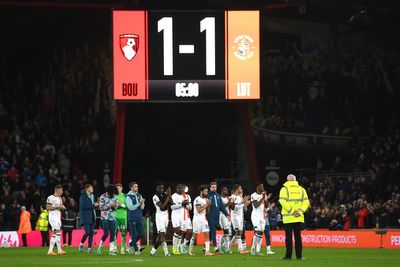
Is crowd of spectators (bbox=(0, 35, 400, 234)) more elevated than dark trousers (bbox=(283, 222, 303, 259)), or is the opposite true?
crowd of spectators (bbox=(0, 35, 400, 234))

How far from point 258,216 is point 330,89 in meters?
19.7

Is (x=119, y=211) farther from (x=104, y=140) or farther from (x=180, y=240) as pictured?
(x=104, y=140)

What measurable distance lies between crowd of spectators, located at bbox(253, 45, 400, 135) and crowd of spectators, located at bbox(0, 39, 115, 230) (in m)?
7.56

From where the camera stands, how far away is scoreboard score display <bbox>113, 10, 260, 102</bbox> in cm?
4153

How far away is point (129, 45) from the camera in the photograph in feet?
136

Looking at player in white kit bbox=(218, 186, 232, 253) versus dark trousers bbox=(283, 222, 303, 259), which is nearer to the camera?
dark trousers bbox=(283, 222, 303, 259)

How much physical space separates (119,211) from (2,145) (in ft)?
60.2

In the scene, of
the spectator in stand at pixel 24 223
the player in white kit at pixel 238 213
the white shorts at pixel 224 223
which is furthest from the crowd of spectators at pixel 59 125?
the white shorts at pixel 224 223

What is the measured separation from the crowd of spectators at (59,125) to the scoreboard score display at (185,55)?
7.37 metres

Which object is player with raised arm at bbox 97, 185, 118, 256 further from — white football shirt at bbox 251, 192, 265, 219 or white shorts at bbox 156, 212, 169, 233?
white football shirt at bbox 251, 192, 265, 219

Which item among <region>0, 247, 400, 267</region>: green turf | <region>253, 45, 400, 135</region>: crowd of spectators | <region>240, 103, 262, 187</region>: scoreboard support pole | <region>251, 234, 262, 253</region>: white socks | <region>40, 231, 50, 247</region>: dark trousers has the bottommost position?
<region>40, 231, 50, 247</region>: dark trousers

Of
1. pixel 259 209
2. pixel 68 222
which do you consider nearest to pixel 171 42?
pixel 68 222

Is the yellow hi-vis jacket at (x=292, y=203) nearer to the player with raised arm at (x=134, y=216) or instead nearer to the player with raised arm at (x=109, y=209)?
the player with raised arm at (x=134, y=216)

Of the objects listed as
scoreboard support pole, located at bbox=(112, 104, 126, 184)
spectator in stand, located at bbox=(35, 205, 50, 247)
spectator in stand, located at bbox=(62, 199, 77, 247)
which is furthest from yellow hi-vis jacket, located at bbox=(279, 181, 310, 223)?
scoreboard support pole, located at bbox=(112, 104, 126, 184)
